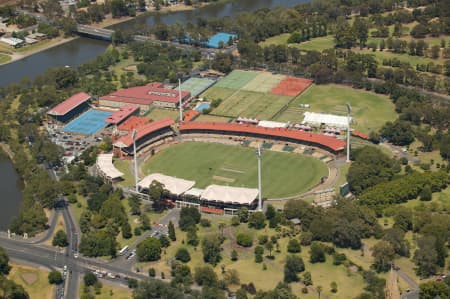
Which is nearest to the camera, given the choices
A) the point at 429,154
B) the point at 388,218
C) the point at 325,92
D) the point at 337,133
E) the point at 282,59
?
the point at 388,218

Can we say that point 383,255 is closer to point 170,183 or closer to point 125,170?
point 170,183

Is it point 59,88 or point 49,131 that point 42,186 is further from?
point 59,88

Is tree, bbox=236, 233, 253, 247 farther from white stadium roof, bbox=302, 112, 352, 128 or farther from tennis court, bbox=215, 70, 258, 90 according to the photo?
→ tennis court, bbox=215, 70, 258, 90

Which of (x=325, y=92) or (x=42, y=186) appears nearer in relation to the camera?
(x=42, y=186)

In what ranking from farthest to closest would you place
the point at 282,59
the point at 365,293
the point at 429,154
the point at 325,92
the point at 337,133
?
the point at 282,59 → the point at 325,92 → the point at 337,133 → the point at 429,154 → the point at 365,293

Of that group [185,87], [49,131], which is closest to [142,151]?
[49,131]

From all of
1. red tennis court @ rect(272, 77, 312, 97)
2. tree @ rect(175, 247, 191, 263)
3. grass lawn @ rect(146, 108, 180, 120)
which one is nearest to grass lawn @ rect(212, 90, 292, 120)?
red tennis court @ rect(272, 77, 312, 97)
